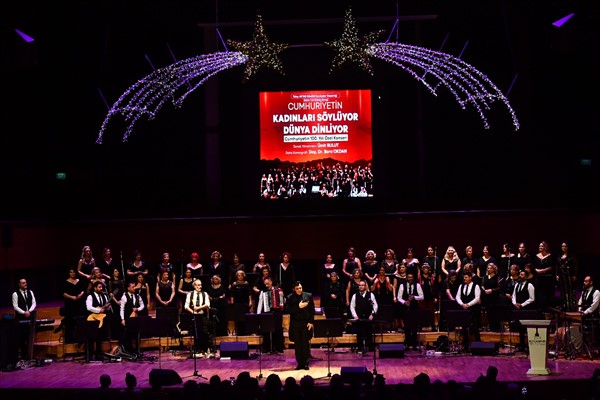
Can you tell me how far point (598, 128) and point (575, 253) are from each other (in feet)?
11.7

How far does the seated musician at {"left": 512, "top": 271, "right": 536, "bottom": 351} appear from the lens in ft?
53.0

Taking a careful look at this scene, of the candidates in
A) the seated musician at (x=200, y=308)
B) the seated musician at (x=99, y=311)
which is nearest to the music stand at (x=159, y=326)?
the seated musician at (x=200, y=308)

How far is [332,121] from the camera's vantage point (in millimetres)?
21656

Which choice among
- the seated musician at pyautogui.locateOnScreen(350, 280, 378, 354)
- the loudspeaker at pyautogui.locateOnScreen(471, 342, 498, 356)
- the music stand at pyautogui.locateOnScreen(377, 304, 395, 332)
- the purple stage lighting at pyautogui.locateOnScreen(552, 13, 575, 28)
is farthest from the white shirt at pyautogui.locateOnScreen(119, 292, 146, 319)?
the purple stage lighting at pyautogui.locateOnScreen(552, 13, 575, 28)

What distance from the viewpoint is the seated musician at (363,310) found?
16.5 m

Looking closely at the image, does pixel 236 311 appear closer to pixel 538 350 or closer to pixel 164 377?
pixel 164 377

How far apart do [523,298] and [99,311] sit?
27.6ft

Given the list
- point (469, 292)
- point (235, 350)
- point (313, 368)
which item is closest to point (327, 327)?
point (313, 368)

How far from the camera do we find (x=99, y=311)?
16125 millimetres

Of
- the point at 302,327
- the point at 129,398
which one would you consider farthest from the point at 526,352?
the point at 129,398

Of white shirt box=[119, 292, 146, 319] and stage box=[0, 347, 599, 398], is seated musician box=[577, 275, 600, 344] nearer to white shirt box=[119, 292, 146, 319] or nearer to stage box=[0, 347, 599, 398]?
stage box=[0, 347, 599, 398]

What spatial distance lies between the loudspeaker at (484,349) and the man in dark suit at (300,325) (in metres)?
3.26

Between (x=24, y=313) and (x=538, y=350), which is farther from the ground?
(x=24, y=313)

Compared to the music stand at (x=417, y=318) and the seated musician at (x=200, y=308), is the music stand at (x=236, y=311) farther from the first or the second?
the music stand at (x=417, y=318)
